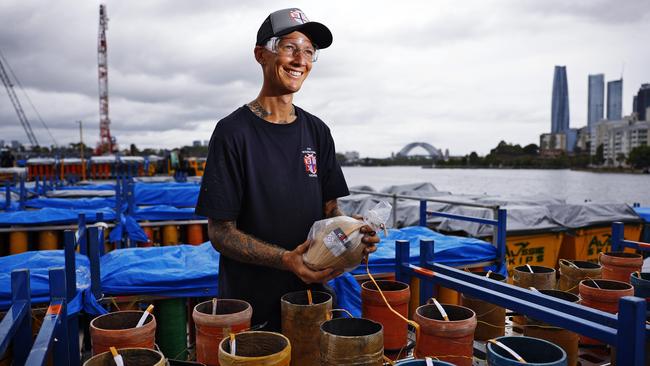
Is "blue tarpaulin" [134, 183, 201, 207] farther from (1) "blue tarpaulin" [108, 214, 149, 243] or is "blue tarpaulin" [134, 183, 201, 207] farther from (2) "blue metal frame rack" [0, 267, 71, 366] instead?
(2) "blue metal frame rack" [0, 267, 71, 366]

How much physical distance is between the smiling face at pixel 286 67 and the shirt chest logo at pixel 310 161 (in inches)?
14.1

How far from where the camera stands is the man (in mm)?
2389

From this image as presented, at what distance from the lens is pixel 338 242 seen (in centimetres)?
204

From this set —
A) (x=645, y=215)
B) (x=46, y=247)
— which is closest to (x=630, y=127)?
(x=645, y=215)

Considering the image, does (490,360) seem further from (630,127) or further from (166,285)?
(630,127)

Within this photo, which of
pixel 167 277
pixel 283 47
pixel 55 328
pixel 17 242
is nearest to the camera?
pixel 55 328

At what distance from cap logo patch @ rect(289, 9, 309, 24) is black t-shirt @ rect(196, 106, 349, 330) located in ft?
1.80

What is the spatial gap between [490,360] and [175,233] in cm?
1067

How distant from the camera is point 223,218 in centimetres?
235

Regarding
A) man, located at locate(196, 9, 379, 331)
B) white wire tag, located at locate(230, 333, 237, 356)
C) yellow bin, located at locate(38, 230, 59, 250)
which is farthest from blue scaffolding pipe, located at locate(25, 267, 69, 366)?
yellow bin, located at locate(38, 230, 59, 250)

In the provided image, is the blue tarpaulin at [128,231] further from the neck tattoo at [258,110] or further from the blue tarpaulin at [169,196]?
the neck tattoo at [258,110]

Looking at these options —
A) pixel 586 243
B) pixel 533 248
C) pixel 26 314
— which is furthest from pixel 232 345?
pixel 586 243

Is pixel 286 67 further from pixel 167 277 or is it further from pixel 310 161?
pixel 167 277

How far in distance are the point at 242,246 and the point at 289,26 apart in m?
1.19
